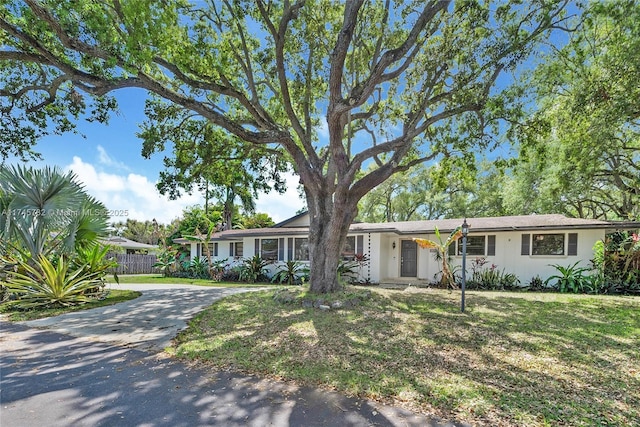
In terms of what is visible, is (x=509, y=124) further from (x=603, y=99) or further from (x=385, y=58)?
(x=385, y=58)

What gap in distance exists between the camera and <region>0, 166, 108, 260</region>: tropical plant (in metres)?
7.79

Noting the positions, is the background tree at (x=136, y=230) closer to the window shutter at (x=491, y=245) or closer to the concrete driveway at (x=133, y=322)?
the concrete driveway at (x=133, y=322)

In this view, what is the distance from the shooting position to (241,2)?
909cm

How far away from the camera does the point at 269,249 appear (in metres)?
17.8

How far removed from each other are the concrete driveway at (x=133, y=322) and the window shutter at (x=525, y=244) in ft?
40.8

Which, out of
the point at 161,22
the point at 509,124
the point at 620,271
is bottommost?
the point at 620,271

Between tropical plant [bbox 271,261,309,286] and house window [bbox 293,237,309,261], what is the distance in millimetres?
681

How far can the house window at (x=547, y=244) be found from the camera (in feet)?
41.9

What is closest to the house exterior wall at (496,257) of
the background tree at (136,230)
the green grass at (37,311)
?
the green grass at (37,311)

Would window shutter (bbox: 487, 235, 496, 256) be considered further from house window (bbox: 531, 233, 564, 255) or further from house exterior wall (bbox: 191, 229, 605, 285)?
house window (bbox: 531, 233, 564, 255)

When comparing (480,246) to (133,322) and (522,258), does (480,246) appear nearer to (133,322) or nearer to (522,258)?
(522,258)

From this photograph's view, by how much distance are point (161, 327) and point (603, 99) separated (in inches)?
498

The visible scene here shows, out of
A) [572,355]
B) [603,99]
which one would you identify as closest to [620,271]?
[603,99]

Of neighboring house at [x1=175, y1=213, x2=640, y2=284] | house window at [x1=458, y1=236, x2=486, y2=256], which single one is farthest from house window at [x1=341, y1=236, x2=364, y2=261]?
house window at [x1=458, y1=236, x2=486, y2=256]
